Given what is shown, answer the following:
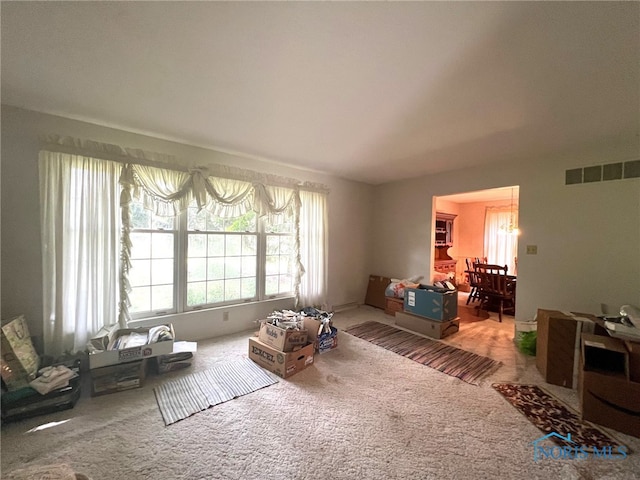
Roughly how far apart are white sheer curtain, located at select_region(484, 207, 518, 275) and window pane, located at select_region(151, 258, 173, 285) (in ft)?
22.2

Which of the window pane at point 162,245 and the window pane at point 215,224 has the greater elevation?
the window pane at point 215,224

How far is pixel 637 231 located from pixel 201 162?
5058mm

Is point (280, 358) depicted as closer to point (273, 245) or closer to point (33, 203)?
point (273, 245)

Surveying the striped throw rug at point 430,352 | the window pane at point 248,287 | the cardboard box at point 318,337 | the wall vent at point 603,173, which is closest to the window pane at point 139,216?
the window pane at point 248,287

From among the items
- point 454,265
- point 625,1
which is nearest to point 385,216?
point 454,265

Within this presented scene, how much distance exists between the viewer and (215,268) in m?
3.22

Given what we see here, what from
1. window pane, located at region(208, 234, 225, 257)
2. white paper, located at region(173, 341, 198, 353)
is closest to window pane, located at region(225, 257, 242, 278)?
window pane, located at region(208, 234, 225, 257)

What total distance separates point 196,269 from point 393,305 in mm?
3235

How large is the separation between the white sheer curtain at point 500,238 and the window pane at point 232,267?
19.6ft

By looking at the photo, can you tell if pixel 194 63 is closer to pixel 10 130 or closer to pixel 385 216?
pixel 10 130

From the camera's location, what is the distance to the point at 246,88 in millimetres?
1801

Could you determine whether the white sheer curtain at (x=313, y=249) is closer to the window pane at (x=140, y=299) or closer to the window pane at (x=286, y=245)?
the window pane at (x=286, y=245)

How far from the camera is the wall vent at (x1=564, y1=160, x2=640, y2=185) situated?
8.36ft

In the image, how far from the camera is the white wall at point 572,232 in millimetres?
2580
